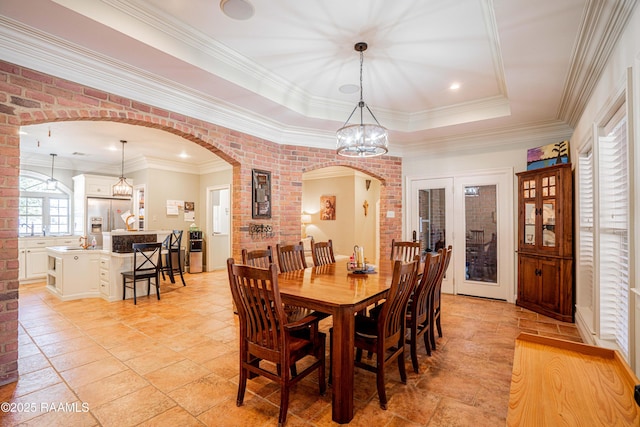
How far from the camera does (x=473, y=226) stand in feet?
16.4

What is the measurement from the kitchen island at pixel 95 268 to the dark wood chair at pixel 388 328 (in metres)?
4.24

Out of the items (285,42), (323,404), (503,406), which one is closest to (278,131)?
(285,42)

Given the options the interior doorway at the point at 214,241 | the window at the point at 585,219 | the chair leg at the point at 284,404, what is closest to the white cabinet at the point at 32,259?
the interior doorway at the point at 214,241

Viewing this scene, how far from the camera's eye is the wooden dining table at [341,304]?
192 centimetres

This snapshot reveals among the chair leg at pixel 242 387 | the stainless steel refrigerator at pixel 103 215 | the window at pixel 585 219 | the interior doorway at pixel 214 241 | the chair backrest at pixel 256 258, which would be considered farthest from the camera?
the interior doorway at pixel 214 241

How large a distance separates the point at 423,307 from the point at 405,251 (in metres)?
1.31

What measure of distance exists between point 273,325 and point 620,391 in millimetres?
1615

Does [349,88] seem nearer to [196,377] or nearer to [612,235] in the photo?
[612,235]

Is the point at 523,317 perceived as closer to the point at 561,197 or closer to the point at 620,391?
the point at 561,197

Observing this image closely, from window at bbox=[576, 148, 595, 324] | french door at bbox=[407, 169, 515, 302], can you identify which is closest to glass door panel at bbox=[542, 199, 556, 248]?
window at bbox=[576, 148, 595, 324]

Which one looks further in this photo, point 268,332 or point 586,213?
point 586,213

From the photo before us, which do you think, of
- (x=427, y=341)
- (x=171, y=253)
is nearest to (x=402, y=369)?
(x=427, y=341)

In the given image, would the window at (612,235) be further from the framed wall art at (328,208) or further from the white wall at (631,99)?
the framed wall art at (328,208)

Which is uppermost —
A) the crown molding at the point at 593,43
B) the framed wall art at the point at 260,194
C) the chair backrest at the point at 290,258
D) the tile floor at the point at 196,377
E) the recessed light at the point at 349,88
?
the recessed light at the point at 349,88
